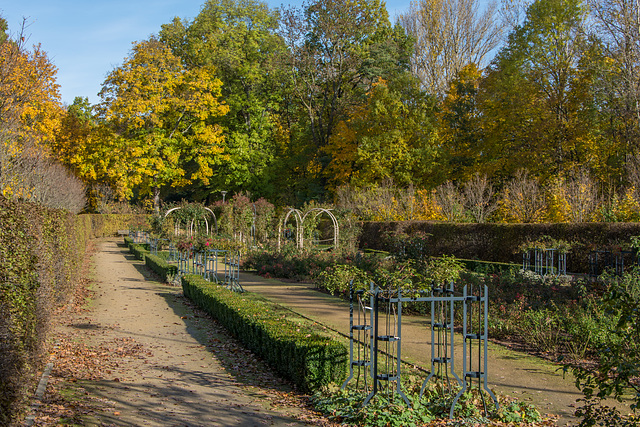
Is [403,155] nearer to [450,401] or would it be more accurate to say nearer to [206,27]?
[206,27]

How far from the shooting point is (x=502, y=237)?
17.8m

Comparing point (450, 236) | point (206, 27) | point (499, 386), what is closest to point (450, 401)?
point (499, 386)

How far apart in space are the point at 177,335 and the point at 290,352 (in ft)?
10.4

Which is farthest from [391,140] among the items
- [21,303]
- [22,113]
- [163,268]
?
[21,303]

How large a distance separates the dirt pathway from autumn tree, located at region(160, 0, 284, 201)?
2730 cm

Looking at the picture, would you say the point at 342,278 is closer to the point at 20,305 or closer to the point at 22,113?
the point at 20,305

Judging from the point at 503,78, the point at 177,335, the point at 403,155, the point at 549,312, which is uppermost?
the point at 503,78

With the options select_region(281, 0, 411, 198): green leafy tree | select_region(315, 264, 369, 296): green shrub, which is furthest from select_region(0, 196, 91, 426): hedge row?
select_region(281, 0, 411, 198): green leafy tree

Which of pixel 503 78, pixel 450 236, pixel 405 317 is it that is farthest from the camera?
pixel 503 78

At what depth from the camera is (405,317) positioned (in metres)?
9.82

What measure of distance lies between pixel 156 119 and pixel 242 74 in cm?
666

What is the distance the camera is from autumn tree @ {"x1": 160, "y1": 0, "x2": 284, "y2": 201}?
36688 millimetres

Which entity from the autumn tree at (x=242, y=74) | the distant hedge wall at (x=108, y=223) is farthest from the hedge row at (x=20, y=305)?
the distant hedge wall at (x=108, y=223)

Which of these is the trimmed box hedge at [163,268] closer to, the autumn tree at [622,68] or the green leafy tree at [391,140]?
the green leafy tree at [391,140]
